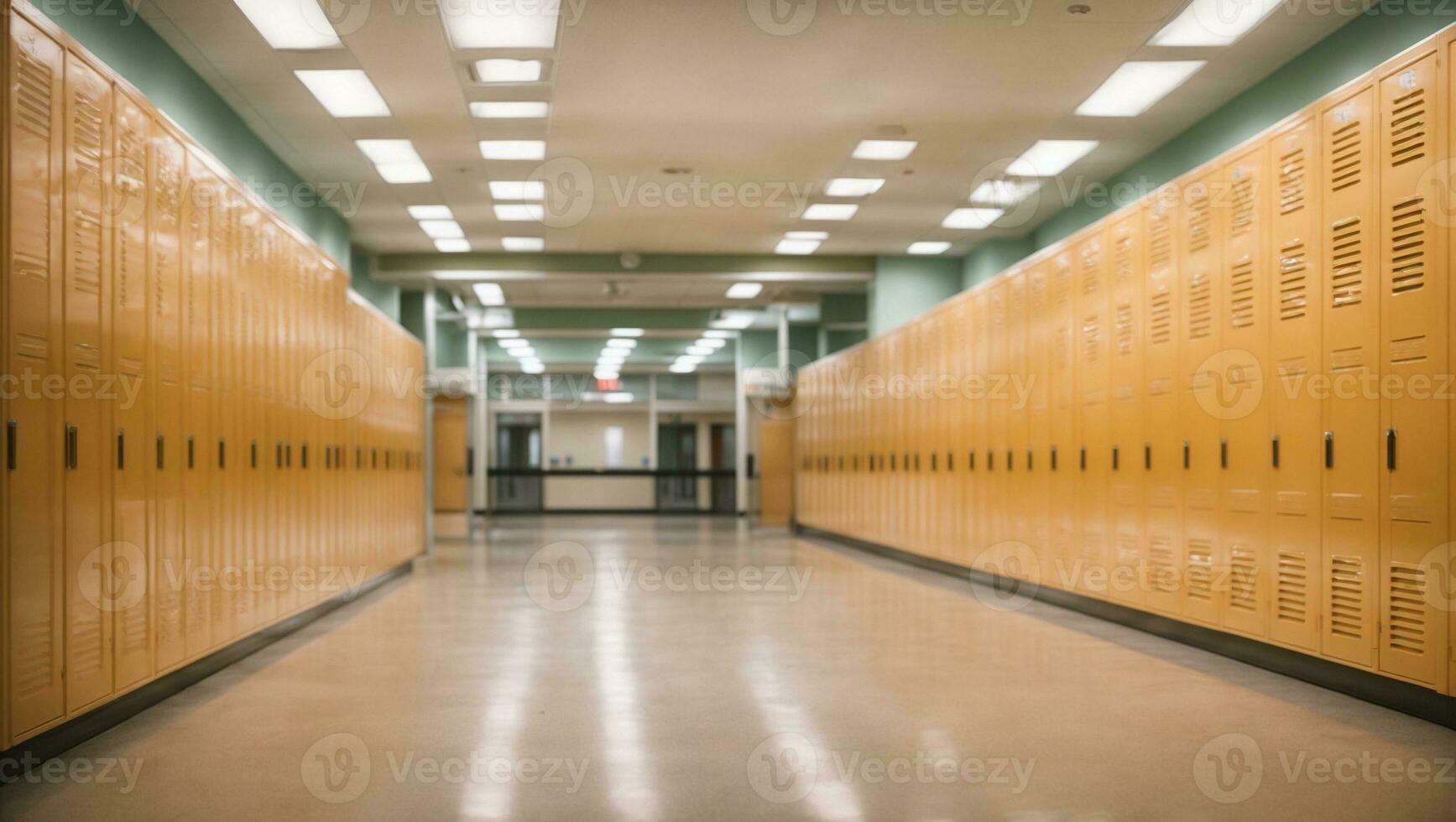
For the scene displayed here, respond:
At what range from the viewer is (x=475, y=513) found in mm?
27469

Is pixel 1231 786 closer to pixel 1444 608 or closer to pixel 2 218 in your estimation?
pixel 1444 608

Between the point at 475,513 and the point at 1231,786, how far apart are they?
25.0 m

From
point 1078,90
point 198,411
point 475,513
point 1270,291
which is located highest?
point 1078,90

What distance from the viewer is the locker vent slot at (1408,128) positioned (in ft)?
15.9

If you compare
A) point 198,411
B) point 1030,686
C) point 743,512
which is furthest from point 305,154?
point 743,512

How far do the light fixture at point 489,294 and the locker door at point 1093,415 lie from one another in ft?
34.5

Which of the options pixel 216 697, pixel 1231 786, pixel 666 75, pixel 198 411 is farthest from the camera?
pixel 666 75

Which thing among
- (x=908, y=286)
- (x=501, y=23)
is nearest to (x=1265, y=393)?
(x=501, y=23)

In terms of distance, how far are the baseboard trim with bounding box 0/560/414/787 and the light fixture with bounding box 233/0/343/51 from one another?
3902 mm

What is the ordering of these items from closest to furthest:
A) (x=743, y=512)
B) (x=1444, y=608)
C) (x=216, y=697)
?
(x=1444, y=608) < (x=216, y=697) < (x=743, y=512)

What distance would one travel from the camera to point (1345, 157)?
540cm

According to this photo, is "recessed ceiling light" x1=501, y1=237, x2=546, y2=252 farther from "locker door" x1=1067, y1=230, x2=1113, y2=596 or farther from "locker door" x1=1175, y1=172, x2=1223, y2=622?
"locker door" x1=1175, y1=172, x2=1223, y2=622
